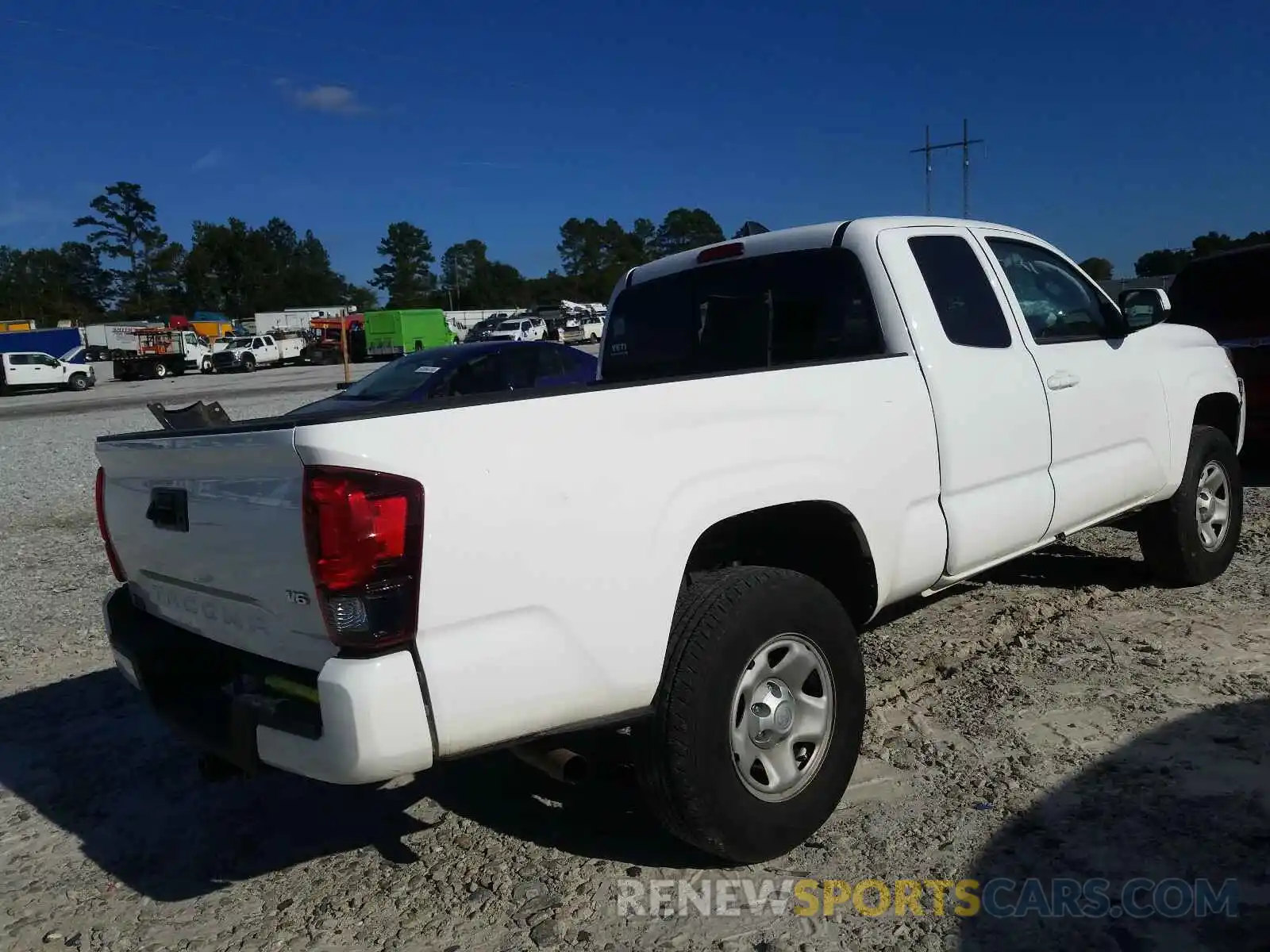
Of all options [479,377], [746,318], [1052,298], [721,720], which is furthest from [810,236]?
[479,377]

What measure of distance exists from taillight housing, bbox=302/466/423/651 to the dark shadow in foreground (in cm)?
105

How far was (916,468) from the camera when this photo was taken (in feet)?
11.6

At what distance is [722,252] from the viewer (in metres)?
4.51

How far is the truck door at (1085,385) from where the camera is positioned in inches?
170

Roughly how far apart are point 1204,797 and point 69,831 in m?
3.87

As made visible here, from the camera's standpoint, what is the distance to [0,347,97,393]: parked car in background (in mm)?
38219

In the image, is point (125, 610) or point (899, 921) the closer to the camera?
point (899, 921)

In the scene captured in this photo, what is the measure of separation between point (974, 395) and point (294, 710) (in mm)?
2694

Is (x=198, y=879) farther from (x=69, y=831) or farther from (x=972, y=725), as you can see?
(x=972, y=725)

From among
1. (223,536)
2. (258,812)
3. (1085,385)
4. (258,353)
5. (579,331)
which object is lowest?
(258,812)

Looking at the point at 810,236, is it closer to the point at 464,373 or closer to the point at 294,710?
the point at 294,710

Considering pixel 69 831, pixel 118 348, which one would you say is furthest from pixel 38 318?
pixel 69 831

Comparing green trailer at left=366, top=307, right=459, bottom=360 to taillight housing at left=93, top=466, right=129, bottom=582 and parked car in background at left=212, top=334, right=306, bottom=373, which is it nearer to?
parked car in background at left=212, top=334, right=306, bottom=373

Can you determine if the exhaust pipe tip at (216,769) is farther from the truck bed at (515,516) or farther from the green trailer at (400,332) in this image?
the green trailer at (400,332)
